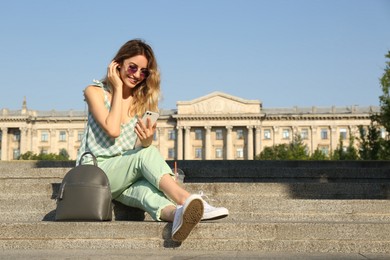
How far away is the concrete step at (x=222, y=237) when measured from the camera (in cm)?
418

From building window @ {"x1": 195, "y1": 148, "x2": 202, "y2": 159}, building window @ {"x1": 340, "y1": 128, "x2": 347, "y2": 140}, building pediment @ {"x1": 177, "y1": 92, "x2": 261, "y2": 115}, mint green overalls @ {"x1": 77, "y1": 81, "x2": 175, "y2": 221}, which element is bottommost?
mint green overalls @ {"x1": 77, "y1": 81, "x2": 175, "y2": 221}

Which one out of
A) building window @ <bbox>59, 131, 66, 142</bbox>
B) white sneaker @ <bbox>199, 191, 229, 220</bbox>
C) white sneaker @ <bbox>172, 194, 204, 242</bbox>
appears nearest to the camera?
white sneaker @ <bbox>172, 194, 204, 242</bbox>

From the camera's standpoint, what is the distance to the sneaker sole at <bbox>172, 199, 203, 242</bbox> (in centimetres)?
396

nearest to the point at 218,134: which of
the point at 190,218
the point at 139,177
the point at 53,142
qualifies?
the point at 53,142

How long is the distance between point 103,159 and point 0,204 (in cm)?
155

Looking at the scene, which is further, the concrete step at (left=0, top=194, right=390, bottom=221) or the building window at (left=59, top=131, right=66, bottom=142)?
the building window at (left=59, top=131, right=66, bottom=142)

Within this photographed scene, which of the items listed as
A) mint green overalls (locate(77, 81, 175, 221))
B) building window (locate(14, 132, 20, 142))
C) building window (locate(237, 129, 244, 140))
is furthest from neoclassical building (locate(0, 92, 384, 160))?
mint green overalls (locate(77, 81, 175, 221))

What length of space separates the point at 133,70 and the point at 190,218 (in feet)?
4.97

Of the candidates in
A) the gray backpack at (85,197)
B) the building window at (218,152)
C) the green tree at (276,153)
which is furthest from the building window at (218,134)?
the gray backpack at (85,197)

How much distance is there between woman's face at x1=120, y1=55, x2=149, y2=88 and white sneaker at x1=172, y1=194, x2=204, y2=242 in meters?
1.36

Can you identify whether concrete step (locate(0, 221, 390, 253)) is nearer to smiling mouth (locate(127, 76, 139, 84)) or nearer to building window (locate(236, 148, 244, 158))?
smiling mouth (locate(127, 76, 139, 84))

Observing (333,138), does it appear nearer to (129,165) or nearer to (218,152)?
(218,152)

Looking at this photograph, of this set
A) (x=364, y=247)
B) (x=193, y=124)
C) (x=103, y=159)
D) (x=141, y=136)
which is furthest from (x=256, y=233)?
(x=193, y=124)

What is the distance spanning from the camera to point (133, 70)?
493 cm
